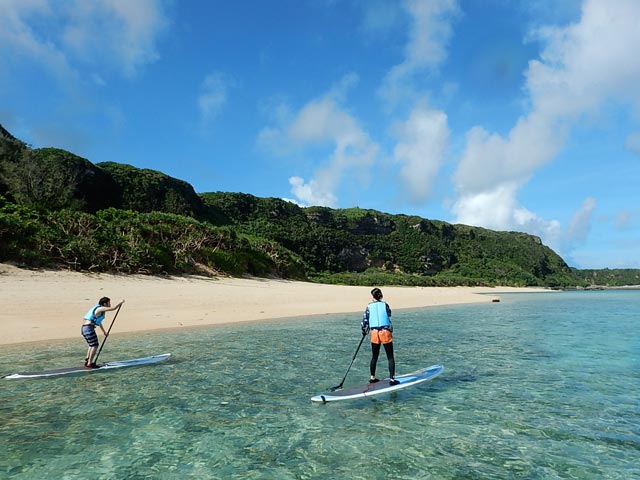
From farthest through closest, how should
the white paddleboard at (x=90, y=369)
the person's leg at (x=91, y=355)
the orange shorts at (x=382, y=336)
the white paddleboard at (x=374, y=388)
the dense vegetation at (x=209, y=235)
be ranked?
the dense vegetation at (x=209, y=235)
the person's leg at (x=91, y=355)
the white paddleboard at (x=90, y=369)
the orange shorts at (x=382, y=336)
the white paddleboard at (x=374, y=388)

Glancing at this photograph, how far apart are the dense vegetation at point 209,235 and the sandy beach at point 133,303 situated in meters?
3.29

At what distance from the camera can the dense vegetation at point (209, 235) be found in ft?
106

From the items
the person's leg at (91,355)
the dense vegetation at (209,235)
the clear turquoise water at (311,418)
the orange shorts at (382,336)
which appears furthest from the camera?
the dense vegetation at (209,235)

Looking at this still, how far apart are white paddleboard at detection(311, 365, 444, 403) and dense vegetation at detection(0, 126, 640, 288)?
27576mm

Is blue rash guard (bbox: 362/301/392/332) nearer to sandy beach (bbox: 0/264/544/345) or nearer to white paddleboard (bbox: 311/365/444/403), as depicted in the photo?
white paddleboard (bbox: 311/365/444/403)

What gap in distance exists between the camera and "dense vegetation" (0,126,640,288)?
32406 mm

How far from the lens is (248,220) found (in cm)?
11462

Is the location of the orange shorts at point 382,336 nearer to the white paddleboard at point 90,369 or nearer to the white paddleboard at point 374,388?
the white paddleboard at point 374,388

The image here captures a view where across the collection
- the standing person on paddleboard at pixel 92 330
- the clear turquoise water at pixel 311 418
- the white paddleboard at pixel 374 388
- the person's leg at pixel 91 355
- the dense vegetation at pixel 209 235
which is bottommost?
the clear turquoise water at pixel 311 418

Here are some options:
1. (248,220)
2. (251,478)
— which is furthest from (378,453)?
(248,220)

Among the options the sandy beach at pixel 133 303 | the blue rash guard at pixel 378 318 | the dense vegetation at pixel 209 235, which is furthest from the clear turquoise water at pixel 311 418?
the dense vegetation at pixel 209 235

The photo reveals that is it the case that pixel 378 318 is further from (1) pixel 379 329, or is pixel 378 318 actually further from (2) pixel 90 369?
(2) pixel 90 369

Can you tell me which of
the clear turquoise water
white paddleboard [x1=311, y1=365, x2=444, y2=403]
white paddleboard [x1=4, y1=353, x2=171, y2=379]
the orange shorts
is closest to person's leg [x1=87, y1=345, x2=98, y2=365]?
white paddleboard [x1=4, y1=353, x2=171, y2=379]

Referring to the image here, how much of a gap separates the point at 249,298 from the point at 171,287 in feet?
19.5
